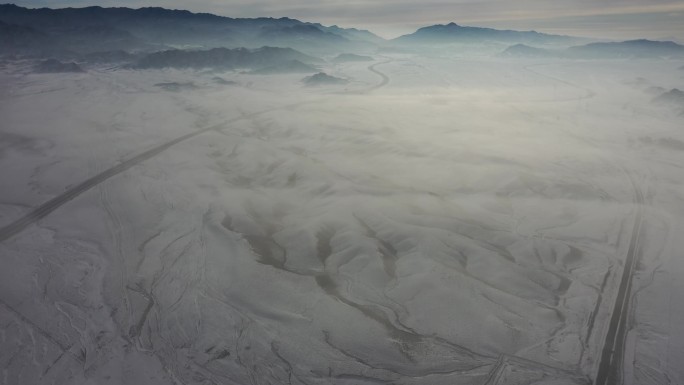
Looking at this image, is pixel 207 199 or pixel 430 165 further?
pixel 430 165

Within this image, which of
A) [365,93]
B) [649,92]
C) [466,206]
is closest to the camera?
[466,206]

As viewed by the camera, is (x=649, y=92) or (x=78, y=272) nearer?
(x=78, y=272)

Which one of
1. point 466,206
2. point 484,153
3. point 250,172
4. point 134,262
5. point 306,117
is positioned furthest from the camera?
point 306,117

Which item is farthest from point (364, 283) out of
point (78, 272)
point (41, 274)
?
point (41, 274)

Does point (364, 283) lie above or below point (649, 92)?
below

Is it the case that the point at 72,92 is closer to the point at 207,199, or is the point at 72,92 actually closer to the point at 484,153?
the point at 207,199

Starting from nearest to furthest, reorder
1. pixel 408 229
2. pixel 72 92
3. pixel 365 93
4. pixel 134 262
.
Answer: pixel 134 262, pixel 408 229, pixel 72 92, pixel 365 93

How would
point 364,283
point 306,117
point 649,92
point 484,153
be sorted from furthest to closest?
point 649,92 < point 306,117 < point 484,153 < point 364,283

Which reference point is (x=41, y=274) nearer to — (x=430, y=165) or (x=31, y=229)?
(x=31, y=229)

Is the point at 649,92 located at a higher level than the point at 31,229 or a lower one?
higher

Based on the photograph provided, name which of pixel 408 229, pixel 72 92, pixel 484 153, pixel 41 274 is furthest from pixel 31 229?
pixel 72 92
